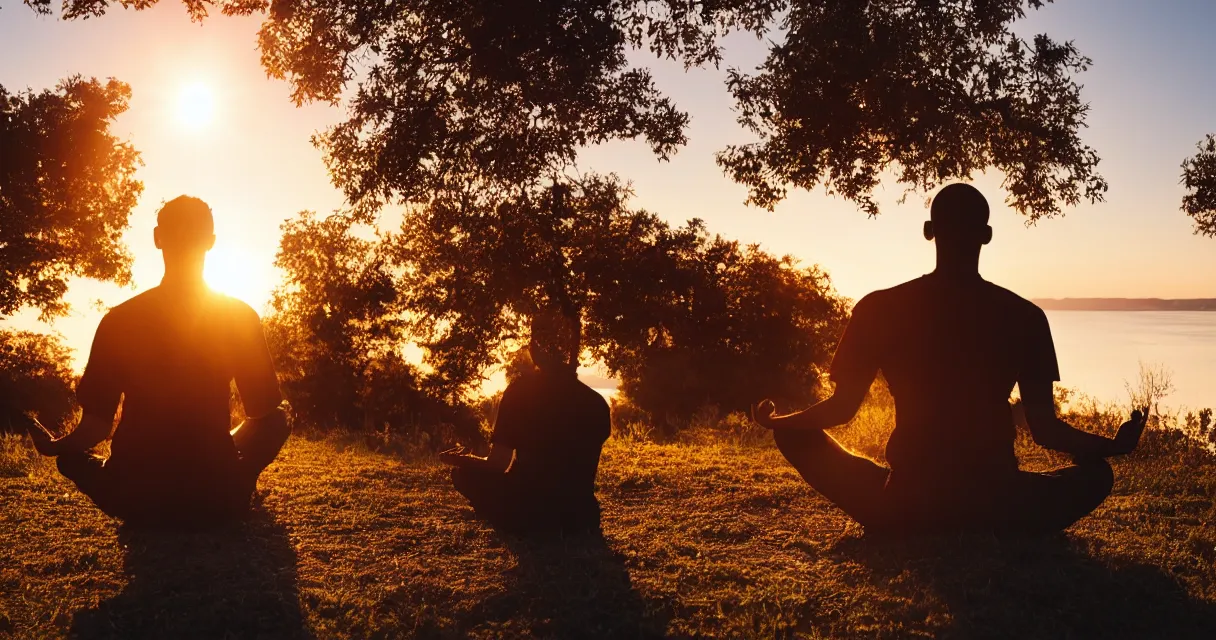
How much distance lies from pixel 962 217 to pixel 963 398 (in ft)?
4.75

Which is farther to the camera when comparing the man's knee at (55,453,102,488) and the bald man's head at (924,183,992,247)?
the man's knee at (55,453,102,488)

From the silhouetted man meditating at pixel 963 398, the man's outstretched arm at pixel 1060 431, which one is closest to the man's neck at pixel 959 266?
the silhouetted man meditating at pixel 963 398

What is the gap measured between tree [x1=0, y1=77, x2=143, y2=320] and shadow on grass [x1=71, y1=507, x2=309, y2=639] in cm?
2191

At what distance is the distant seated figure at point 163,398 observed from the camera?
802cm

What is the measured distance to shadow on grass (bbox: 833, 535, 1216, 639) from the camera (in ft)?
19.7

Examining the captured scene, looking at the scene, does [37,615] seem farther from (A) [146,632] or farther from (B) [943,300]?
(B) [943,300]

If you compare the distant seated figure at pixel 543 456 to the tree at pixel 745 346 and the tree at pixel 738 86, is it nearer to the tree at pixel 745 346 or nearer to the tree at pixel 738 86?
the tree at pixel 738 86

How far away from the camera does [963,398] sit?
→ 7277mm

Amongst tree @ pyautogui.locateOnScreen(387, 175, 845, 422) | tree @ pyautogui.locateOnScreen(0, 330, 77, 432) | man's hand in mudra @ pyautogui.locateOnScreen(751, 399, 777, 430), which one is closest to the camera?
man's hand in mudra @ pyautogui.locateOnScreen(751, 399, 777, 430)

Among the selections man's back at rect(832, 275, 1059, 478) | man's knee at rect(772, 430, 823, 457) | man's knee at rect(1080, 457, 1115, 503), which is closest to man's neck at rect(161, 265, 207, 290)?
man's knee at rect(772, 430, 823, 457)

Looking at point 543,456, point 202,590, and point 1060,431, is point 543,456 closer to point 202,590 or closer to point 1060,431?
point 202,590

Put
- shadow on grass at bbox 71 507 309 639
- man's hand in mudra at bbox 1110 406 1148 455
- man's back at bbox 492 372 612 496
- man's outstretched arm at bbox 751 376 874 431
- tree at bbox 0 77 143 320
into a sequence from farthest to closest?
tree at bbox 0 77 143 320 < man's back at bbox 492 372 612 496 < man's outstretched arm at bbox 751 376 874 431 < man's hand in mudra at bbox 1110 406 1148 455 < shadow on grass at bbox 71 507 309 639

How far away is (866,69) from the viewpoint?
12281 millimetres

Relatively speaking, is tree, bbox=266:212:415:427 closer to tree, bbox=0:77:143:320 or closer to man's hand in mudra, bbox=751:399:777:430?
tree, bbox=0:77:143:320
